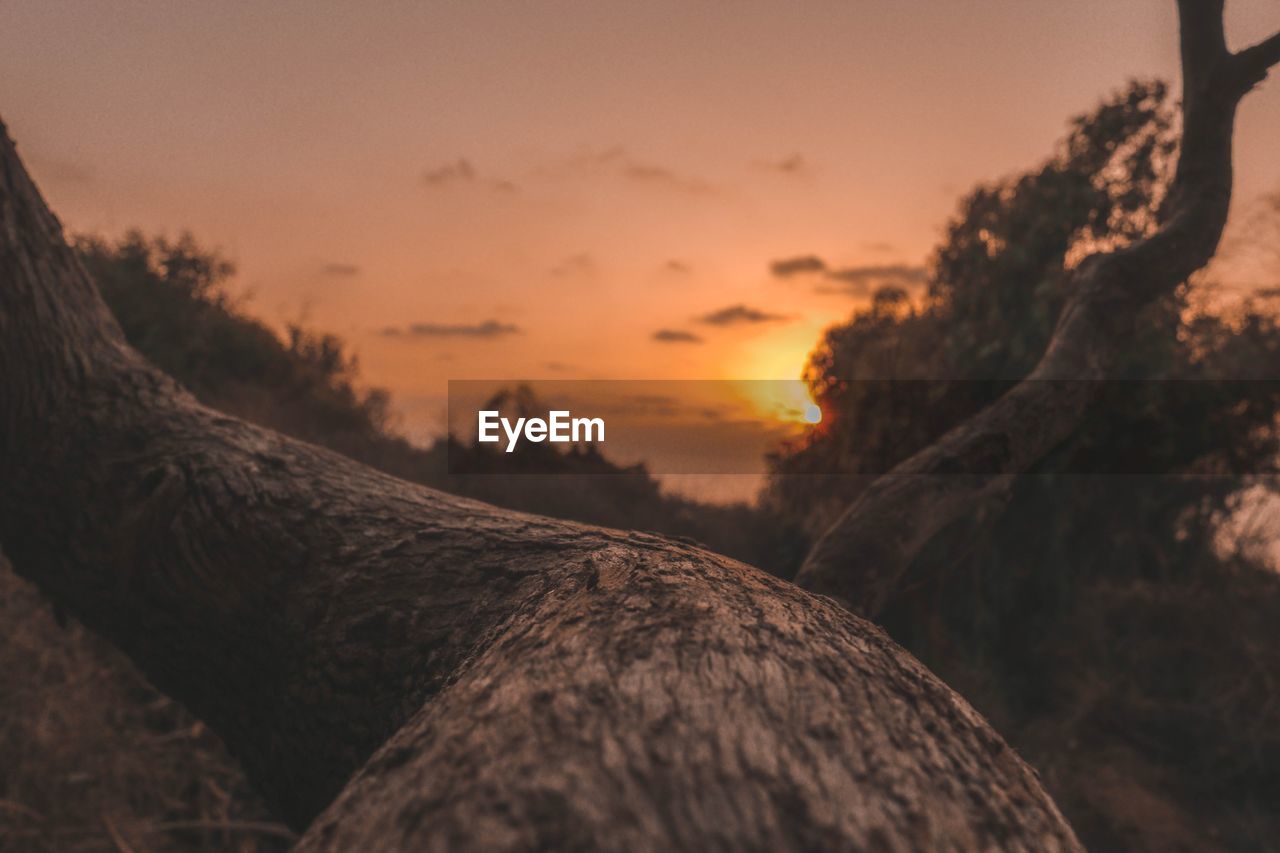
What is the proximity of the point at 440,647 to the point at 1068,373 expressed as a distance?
255 cm

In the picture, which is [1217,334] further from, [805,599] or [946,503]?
[805,599]

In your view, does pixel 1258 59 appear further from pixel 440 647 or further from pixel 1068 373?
pixel 440 647

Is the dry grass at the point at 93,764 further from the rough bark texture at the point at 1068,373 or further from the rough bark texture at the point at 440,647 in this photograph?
the rough bark texture at the point at 1068,373

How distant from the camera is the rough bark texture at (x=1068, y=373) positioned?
8.80 feet

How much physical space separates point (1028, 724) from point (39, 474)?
8.79 meters

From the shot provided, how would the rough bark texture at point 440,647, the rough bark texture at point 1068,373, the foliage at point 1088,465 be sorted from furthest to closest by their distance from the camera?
the foliage at point 1088,465 < the rough bark texture at point 1068,373 < the rough bark texture at point 440,647

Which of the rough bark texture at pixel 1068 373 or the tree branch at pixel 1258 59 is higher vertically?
the tree branch at pixel 1258 59

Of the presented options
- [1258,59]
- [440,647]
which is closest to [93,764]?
[440,647]

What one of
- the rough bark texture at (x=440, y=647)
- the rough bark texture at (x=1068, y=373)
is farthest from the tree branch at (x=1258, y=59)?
the rough bark texture at (x=440, y=647)

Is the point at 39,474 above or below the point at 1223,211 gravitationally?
below

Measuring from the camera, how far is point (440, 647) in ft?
5.80

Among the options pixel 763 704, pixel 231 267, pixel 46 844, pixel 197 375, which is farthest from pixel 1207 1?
pixel 231 267

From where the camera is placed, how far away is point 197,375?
9805 millimetres

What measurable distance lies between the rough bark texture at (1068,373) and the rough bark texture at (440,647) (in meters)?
1.09
